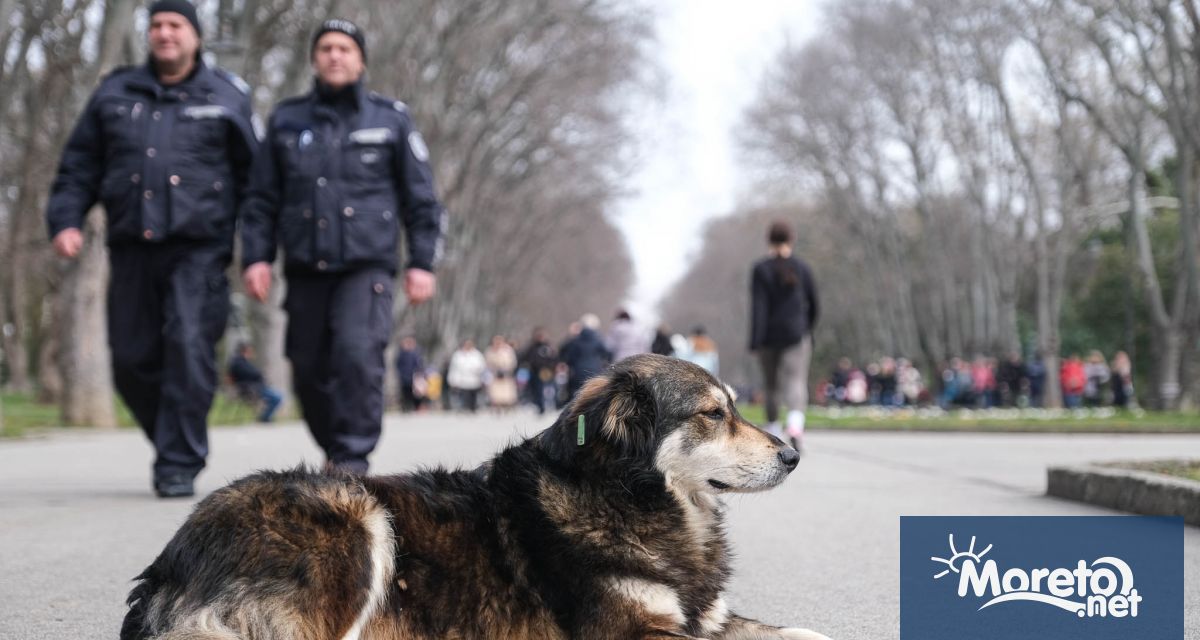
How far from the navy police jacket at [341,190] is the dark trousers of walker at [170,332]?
1.54 feet

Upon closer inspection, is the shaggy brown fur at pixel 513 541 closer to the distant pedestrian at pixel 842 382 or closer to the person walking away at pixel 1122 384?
the person walking away at pixel 1122 384

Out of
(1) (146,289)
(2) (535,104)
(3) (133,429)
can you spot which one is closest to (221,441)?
(3) (133,429)

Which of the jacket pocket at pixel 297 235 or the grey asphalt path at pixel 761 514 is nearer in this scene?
the grey asphalt path at pixel 761 514

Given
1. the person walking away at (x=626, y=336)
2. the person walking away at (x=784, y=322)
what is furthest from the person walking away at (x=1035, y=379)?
the person walking away at (x=784, y=322)

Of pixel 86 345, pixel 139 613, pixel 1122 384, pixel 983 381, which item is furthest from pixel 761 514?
pixel 983 381

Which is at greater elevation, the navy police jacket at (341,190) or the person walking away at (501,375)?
the navy police jacket at (341,190)

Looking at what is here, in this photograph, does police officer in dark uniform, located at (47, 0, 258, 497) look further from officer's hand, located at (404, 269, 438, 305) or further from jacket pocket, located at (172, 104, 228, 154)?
officer's hand, located at (404, 269, 438, 305)

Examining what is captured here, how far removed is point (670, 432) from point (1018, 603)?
165 centimetres

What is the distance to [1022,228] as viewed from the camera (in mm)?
39406

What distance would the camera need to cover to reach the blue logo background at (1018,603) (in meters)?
4.12

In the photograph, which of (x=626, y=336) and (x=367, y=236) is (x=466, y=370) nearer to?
(x=626, y=336)

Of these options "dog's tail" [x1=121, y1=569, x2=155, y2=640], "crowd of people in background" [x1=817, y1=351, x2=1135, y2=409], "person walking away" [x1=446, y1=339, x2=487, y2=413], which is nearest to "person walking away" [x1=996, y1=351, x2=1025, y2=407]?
"crowd of people in background" [x1=817, y1=351, x2=1135, y2=409]

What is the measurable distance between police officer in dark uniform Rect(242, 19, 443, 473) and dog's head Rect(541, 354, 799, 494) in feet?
10.3

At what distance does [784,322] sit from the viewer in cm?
1170
